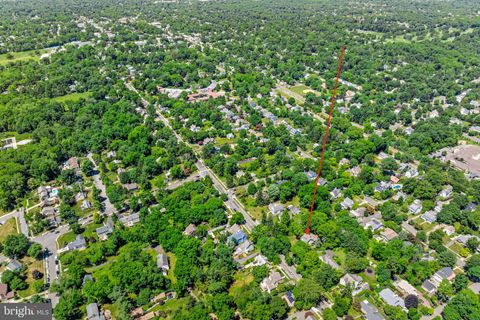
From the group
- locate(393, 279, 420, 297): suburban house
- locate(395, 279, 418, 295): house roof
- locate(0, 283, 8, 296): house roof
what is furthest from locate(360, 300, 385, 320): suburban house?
locate(0, 283, 8, 296): house roof

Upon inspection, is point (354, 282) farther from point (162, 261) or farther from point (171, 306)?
point (162, 261)

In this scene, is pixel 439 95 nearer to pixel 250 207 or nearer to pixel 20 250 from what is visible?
pixel 250 207

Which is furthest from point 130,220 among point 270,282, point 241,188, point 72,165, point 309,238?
point 309,238

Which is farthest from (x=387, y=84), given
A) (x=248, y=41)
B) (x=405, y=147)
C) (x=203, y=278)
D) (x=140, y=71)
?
(x=203, y=278)

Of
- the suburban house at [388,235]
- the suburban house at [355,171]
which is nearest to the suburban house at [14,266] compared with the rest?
the suburban house at [388,235]

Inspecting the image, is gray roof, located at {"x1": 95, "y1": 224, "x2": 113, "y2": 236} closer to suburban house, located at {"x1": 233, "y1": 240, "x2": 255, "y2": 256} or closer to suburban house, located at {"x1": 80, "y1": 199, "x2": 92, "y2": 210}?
suburban house, located at {"x1": 80, "y1": 199, "x2": 92, "y2": 210}

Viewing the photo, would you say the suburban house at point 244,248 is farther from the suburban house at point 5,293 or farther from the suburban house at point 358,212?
the suburban house at point 5,293
